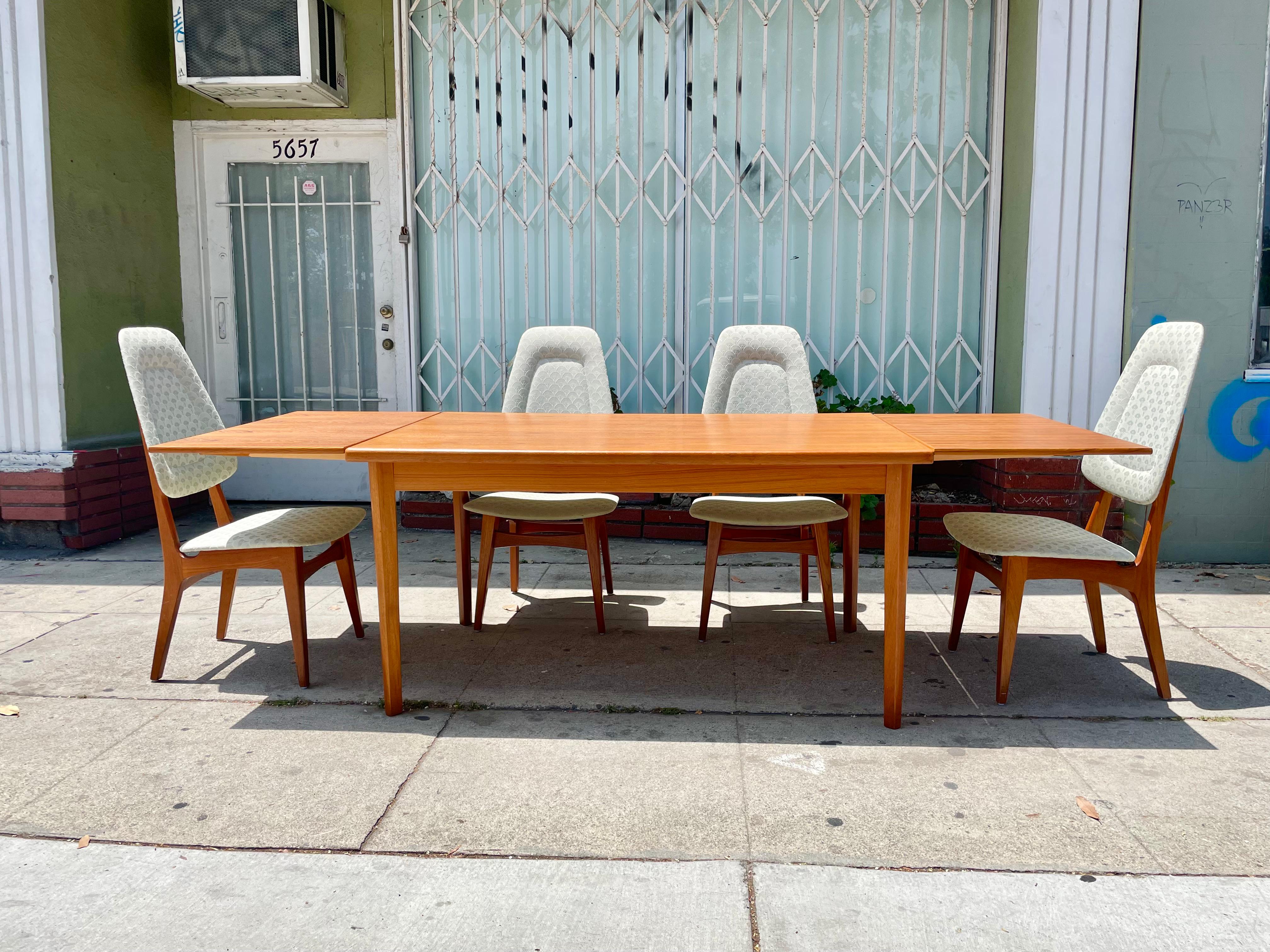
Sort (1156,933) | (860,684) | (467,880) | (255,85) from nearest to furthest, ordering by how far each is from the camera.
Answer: (1156,933)
(467,880)
(860,684)
(255,85)

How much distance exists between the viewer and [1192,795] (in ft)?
6.57

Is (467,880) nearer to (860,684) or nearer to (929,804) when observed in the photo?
(929,804)

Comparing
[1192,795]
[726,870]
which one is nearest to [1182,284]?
[1192,795]

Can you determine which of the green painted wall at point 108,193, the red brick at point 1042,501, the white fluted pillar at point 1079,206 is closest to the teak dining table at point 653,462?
the red brick at point 1042,501

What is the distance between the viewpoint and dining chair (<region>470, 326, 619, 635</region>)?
309cm

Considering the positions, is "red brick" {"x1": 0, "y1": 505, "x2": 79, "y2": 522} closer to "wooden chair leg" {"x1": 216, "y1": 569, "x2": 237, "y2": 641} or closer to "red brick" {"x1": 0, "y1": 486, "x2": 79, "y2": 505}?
"red brick" {"x1": 0, "y1": 486, "x2": 79, "y2": 505}

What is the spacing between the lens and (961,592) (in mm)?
2852

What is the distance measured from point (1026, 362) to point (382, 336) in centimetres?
314

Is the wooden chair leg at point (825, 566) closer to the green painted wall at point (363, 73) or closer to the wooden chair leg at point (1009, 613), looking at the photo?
the wooden chair leg at point (1009, 613)

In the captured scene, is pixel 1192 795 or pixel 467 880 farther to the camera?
pixel 1192 795

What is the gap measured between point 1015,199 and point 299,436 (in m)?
3.35

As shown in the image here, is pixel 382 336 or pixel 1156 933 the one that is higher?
pixel 382 336

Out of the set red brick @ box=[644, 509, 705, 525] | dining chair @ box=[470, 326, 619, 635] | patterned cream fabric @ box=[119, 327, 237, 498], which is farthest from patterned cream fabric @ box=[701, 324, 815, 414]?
patterned cream fabric @ box=[119, 327, 237, 498]

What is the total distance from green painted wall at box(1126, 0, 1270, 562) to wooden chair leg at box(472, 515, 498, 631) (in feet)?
9.13
